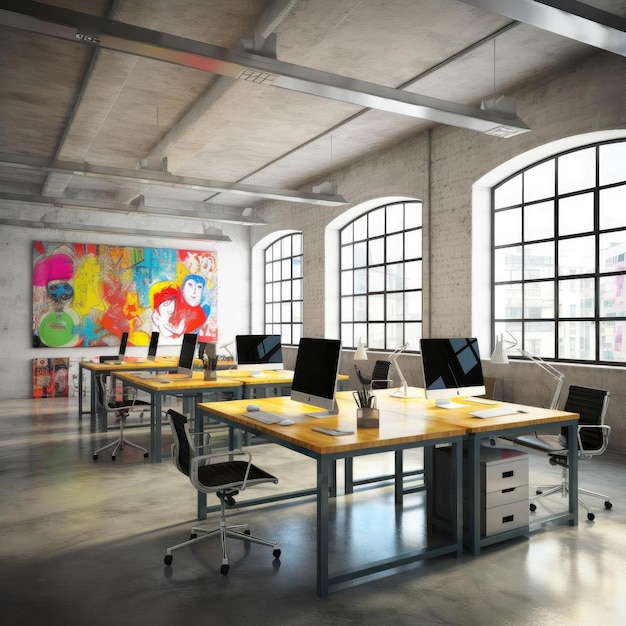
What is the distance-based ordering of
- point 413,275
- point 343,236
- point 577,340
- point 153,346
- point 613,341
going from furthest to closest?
point 343,236 → point 413,275 → point 153,346 → point 577,340 → point 613,341

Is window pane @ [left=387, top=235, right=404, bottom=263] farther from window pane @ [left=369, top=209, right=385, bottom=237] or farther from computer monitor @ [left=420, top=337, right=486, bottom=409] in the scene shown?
computer monitor @ [left=420, top=337, right=486, bottom=409]

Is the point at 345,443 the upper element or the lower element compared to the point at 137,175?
lower

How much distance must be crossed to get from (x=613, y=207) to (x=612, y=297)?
3.22 ft

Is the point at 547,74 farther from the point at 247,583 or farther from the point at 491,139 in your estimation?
the point at 247,583

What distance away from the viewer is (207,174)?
10.9 m

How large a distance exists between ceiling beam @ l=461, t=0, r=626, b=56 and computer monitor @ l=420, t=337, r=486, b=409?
7.23 ft

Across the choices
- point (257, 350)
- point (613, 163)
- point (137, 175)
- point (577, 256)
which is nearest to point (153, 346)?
point (257, 350)

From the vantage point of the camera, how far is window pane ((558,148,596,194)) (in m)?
6.68

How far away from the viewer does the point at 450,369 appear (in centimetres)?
442

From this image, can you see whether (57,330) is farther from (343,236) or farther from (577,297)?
(577,297)

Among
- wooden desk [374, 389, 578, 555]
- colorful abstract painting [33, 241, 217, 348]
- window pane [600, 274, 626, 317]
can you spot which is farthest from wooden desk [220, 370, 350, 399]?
colorful abstract painting [33, 241, 217, 348]

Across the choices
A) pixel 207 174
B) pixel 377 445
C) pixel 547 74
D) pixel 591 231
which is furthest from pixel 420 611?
pixel 207 174

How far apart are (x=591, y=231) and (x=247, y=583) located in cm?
546

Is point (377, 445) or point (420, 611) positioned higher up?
point (377, 445)
